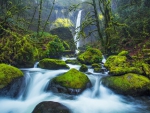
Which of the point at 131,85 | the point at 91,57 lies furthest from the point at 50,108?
the point at 91,57

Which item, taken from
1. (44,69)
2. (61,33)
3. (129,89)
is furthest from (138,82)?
(61,33)

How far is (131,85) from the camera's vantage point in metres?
6.80

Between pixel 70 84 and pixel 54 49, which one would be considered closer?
pixel 70 84

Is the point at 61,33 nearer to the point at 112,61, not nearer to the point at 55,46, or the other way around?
the point at 55,46

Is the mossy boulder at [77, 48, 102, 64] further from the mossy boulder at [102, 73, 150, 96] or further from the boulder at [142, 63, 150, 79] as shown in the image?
the mossy boulder at [102, 73, 150, 96]

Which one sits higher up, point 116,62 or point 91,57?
point 91,57

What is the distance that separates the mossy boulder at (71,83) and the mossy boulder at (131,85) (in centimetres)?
119

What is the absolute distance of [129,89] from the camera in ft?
22.3

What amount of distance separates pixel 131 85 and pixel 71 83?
2.33 meters

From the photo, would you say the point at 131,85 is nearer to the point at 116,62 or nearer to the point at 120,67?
the point at 120,67

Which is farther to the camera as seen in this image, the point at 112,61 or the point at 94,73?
the point at 112,61

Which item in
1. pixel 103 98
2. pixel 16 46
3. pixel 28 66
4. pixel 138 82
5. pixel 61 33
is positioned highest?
pixel 61 33

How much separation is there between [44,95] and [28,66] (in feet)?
9.94

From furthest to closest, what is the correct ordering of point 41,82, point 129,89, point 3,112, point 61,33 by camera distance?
point 61,33
point 41,82
point 129,89
point 3,112
